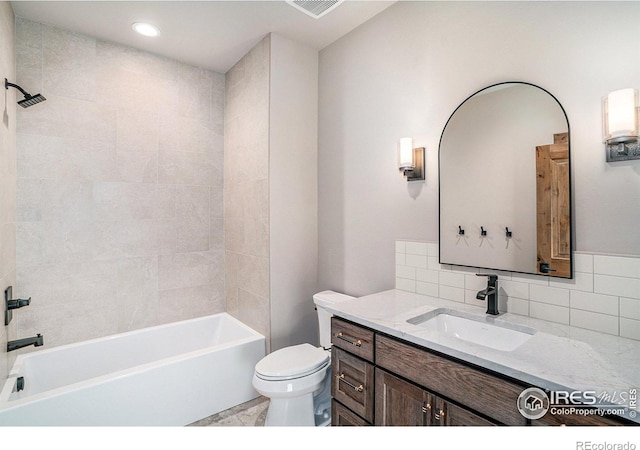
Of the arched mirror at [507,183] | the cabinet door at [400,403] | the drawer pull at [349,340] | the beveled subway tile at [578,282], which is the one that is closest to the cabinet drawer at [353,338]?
the drawer pull at [349,340]

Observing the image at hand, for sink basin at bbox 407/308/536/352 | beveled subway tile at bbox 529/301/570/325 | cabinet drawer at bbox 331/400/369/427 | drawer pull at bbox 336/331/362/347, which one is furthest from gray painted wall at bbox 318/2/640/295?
cabinet drawer at bbox 331/400/369/427

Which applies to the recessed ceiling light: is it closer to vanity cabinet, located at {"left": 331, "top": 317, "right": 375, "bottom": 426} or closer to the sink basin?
vanity cabinet, located at {"left": 331, "top": 317, "right": 375, "bottom": 426}

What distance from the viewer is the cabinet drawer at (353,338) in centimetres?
140

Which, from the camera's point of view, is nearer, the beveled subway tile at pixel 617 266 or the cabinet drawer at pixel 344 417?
the beveled subway tile at pixel 617 266

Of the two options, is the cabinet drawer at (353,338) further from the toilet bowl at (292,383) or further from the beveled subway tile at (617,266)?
the beveled subway tile at (617,266)

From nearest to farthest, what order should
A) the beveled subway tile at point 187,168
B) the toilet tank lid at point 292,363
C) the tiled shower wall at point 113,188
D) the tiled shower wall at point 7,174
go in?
1. the tiled shower wall at point 7,174
2. the toilet tank lid at point 292,363
3. the tiled shower wall at point 113,188
4. the beveled subway tile at point 187,168

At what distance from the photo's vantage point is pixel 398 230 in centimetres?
199

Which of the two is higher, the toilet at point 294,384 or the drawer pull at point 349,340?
the drawer pull at point 349,340

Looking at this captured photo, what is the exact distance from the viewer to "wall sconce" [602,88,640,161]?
1113 mm

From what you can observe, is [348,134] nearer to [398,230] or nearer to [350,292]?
[398,230]

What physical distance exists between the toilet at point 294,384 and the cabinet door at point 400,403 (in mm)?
560

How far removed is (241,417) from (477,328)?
1607mm

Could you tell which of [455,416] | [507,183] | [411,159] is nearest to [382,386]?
[455,416]

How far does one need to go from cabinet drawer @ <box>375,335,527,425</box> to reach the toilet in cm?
62
